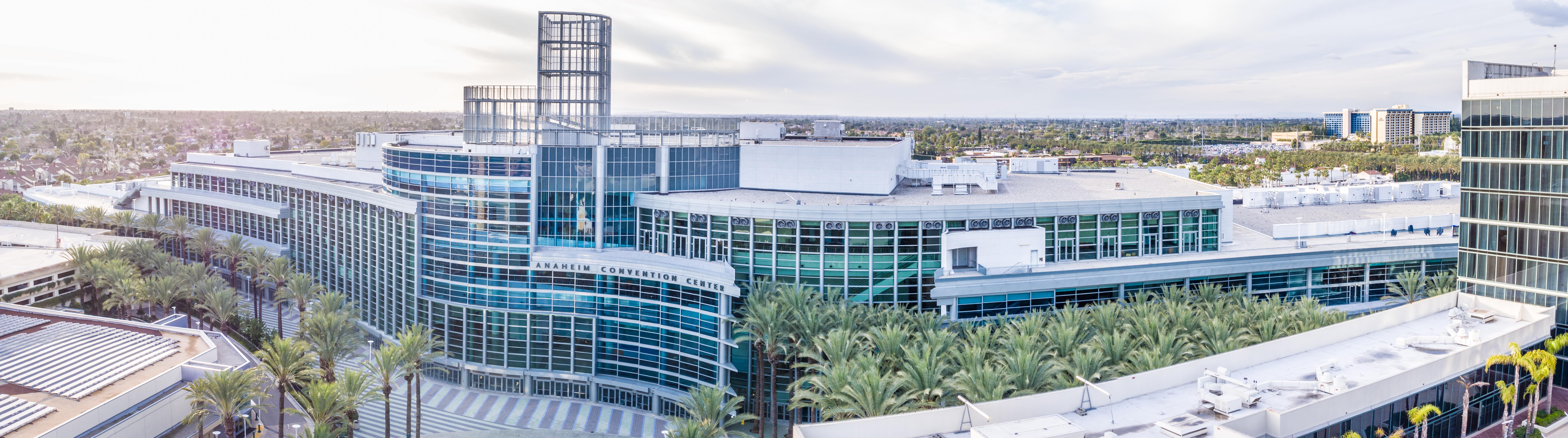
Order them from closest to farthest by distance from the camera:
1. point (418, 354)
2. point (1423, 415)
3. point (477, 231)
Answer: point (1423, 415), point (418, 354), point (477, 231)

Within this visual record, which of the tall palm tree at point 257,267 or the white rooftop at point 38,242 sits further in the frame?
the white rooftop at point 38,242

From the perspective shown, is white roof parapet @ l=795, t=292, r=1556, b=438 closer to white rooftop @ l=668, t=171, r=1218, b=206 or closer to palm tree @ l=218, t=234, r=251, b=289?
white rooftop @ l=668, t=171, r=1218, b=206

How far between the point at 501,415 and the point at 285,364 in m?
16.1

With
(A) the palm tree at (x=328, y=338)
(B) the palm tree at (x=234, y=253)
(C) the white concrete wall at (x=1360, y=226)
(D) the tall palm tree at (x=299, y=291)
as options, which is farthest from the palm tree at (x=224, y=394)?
(C) the white concrete wall at (x=1360, y=226)

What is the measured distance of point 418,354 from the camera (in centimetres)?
5794

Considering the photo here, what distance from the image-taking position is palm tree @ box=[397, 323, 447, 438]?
57.2 meters

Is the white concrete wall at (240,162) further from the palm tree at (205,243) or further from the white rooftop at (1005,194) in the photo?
the white rooftop at (1005,194)

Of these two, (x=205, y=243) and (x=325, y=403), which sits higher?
(x=205, y=243)

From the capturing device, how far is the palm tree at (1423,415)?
39312 millimetres

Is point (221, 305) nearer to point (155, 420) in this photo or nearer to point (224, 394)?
point (155, 420)

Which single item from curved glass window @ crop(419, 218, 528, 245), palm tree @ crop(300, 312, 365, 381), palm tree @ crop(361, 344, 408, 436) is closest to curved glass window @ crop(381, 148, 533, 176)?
curved glass window @ crop(419, 218, 528, 245)

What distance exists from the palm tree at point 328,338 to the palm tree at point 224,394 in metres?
7.50

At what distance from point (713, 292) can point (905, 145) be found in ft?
108

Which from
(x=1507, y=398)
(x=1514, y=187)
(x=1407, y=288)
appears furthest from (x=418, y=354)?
(x=1407, y=288)
